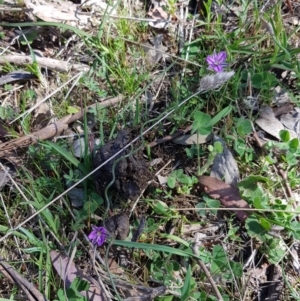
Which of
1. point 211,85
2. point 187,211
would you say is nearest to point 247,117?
point 211,85

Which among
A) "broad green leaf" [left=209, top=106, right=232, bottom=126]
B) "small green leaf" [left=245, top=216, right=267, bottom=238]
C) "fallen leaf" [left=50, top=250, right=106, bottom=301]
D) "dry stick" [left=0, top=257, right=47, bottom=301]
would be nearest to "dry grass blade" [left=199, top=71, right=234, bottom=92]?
"broad green leaf" [left=209, top=106, right=232, bottom=126]

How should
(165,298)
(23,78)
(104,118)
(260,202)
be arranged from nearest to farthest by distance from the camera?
(165,298)
(260,202)
(104,118)
(23,78)

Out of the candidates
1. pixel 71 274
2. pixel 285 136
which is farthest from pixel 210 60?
pixel 71 274

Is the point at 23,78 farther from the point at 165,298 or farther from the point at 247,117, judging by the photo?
the point at 165,298

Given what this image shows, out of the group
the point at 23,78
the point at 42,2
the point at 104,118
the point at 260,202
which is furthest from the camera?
the point at 42,2

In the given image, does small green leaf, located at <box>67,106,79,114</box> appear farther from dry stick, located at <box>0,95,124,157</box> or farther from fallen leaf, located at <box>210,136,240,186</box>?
fallen leaf, located at <box>210,136,240,186</box>

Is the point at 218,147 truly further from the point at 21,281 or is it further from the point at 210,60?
the point at 21,281
